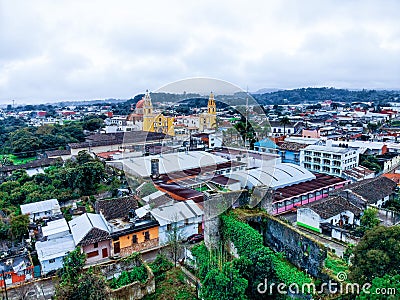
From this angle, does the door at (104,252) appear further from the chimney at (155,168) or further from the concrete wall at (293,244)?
the concrete wall at (293,244)

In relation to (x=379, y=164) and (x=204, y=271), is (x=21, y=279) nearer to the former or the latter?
(x=204, y=271)

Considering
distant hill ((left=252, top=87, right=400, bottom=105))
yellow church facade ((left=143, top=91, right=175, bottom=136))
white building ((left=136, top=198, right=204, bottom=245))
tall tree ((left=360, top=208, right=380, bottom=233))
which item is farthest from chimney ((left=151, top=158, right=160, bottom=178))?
distant hill ((left=252, top=87, right=400, bottom=105))

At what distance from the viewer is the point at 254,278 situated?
305 inches

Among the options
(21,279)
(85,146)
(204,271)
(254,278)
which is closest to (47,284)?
(21,279)

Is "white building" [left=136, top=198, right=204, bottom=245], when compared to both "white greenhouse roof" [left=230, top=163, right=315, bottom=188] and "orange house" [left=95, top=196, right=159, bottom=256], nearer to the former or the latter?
"orange house" [left=95, top=196, right=159, bottom=256]

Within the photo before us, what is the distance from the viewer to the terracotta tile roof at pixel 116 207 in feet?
42.8

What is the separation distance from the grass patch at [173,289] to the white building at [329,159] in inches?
571

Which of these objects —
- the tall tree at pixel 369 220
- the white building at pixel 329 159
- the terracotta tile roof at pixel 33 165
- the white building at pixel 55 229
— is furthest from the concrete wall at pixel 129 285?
the terracotta tile roof at pixel 33 165

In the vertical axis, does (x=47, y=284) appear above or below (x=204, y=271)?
below

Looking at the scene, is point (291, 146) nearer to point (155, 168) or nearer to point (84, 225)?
point (155, 168)

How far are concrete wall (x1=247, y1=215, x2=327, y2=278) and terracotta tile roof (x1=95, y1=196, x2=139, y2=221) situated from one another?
6039 millimetres

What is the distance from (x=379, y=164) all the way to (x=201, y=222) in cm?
1559

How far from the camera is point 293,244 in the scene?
329 inches

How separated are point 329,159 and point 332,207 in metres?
8.03
